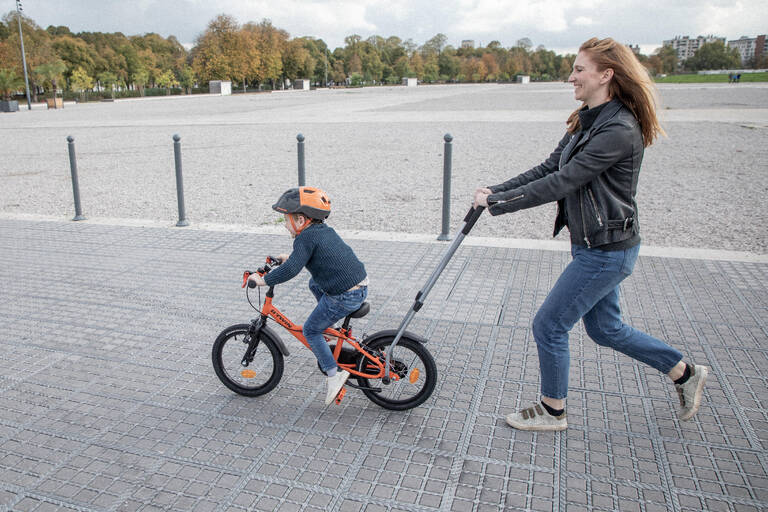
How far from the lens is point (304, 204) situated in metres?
3.24

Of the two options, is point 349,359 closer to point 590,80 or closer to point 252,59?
point 590,80

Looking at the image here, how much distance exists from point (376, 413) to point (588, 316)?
131cm

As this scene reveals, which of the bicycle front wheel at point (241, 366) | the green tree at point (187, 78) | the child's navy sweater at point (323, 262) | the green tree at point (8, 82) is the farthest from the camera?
the green tree at point (187, 78)

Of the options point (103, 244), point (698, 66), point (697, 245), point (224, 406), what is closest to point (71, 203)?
point (103, 244)

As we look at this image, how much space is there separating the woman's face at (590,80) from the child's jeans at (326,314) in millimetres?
1461

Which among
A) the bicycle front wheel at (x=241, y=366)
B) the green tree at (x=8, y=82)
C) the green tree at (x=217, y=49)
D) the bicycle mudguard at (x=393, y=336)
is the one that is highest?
the green tree at (x=217, y=49)

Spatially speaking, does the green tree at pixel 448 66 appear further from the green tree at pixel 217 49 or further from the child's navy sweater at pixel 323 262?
the child's navy sweater at pixel 323 262

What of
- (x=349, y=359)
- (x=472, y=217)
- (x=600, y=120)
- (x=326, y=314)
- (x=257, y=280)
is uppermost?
(x=600, y=120)

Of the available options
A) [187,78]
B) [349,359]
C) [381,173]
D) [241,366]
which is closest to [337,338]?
[349,359]

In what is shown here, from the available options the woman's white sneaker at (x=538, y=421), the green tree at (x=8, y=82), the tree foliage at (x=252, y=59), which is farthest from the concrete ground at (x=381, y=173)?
the tree foliage at (x=252, y=59)

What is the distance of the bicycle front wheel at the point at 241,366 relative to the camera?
3705 millimetres

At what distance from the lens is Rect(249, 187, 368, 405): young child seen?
324 centimetres

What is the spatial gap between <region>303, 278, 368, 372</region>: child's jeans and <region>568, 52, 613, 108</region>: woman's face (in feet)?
4.79

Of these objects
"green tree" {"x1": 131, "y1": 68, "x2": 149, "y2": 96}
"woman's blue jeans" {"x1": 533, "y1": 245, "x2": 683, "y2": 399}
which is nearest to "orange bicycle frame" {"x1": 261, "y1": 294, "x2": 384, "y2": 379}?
"woman's blue jeans" {"x1": 533, "y1": 245, "x2": 683, "y2": 399}
